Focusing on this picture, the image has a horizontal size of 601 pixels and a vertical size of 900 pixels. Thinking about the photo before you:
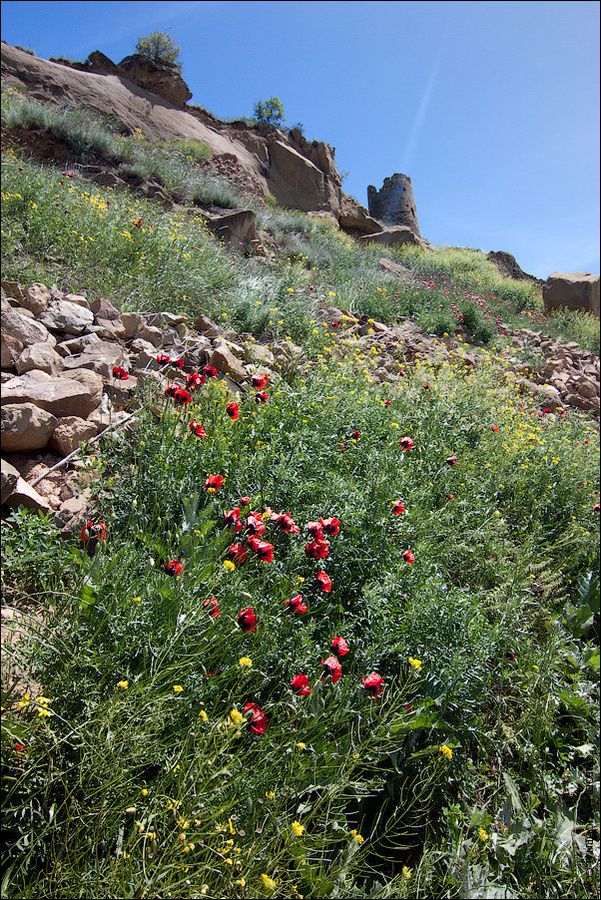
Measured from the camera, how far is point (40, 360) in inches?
136

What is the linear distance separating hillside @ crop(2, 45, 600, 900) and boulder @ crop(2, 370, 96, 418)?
0.06 ft

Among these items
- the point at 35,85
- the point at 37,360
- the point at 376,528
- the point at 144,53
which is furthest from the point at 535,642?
the point at 144,53

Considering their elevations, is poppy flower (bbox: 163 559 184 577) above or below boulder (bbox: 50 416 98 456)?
below

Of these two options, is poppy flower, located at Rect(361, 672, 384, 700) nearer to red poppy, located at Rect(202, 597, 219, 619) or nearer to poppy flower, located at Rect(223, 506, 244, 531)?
red poppy, located at Rect(202, 597, 219, 619)

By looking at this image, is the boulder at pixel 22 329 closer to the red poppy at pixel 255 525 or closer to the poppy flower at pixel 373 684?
the red poppy at pixel 255 525

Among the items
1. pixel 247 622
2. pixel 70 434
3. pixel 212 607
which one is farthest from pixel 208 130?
pixel 247 622

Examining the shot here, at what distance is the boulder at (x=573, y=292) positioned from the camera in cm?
1342

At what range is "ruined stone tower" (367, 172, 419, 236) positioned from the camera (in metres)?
26.8

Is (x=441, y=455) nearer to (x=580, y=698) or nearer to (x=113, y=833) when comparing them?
(x=580, y=698)

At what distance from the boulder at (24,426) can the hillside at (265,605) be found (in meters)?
0.02

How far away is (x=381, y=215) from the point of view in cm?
2755

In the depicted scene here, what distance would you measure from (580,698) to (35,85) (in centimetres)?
1809

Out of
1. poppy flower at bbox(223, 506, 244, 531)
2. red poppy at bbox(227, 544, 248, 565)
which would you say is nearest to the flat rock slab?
poppy flower at bbox(223, 506, 244, 531)

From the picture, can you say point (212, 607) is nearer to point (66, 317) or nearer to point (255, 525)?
point (255, 525)
